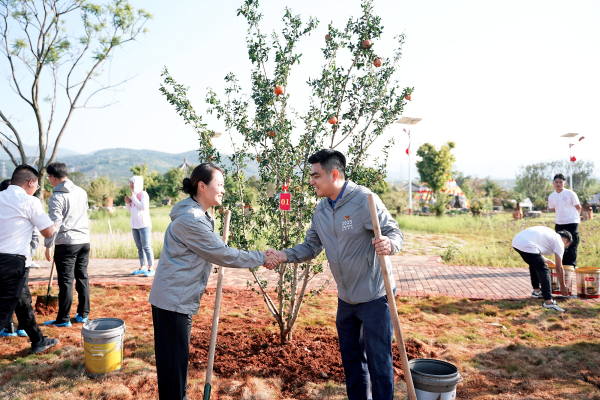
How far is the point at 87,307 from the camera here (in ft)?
17.5

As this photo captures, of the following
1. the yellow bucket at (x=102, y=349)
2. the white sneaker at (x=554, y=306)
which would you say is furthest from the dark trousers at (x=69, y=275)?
the white sneaker at (x=554, y=306)

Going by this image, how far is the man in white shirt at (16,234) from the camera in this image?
3.83 metres

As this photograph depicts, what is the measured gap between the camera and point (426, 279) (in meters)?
7.88

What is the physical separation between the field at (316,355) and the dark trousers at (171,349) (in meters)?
0.75

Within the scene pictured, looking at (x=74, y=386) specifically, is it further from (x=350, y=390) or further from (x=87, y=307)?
(x=350, y=390)

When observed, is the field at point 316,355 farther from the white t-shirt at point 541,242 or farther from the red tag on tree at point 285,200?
the red tag on tree at point 285,200

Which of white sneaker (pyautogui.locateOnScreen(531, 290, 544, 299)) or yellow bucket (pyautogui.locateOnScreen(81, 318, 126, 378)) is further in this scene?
white sneaker (pyautogui.locateOnScreen(531, 290, 544, 299))

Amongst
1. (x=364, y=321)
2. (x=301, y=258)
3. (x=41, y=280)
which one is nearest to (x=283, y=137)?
(x=301, y=258)

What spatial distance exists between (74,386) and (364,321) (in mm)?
2697

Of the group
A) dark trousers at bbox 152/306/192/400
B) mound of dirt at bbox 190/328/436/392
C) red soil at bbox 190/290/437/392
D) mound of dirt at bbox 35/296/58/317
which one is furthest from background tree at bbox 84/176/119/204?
dark trousers at bbox 152/306/192/400

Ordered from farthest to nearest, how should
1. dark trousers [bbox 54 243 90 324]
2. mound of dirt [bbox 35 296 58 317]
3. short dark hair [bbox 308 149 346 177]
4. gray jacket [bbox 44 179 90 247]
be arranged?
mound of dirt [bbox 35 296 58 317] → dark trousers [bbox 54 243 90 324] → gray jacket [bbox 44 179 90 247] → short dark hair [bbox 308 149 346 177]

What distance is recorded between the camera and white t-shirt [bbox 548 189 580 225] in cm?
757

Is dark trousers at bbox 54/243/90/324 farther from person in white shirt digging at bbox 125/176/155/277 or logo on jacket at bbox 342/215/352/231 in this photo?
logo on jacket at bbox 342/215/352/231

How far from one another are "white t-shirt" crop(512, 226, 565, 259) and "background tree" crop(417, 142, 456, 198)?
29016 mm
